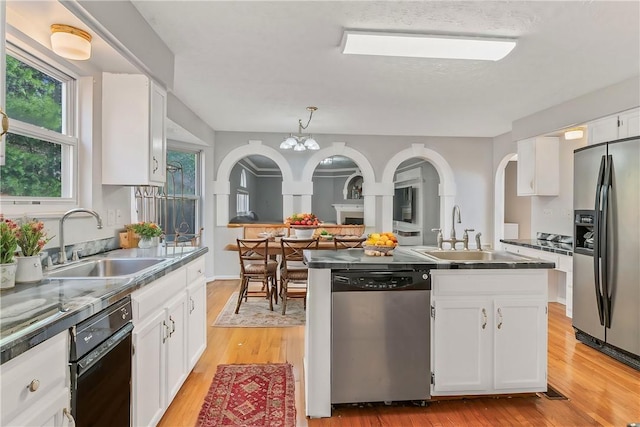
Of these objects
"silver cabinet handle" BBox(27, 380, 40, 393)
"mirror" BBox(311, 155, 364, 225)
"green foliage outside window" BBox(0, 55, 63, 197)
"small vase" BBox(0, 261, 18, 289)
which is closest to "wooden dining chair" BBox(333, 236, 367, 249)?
"green foliage outside window" BBox(0, 55, 63, 197)

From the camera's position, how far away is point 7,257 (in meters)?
1.50

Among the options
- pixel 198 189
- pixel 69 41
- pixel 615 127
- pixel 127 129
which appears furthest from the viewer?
pixel 198 189

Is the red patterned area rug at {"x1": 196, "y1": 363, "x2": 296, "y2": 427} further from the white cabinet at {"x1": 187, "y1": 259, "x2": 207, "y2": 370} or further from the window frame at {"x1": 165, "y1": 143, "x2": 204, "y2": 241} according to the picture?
the window frame at {"x1": 165, "y1": 143, "x2": 204, "y2": 241}

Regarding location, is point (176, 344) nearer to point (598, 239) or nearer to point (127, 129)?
point (127, 129)

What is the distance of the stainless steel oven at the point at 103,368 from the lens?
1.25 m

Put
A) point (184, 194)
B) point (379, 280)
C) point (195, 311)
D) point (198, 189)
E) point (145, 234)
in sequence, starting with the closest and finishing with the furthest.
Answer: point (379, 280)
point (195, 311)
point (145, 234)
point (184, 194)
point (198, 189)

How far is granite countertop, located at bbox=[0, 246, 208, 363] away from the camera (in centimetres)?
100

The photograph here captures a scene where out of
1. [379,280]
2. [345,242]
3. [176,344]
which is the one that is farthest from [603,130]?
[176,344]

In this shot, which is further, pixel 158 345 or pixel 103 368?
pixel 158 345

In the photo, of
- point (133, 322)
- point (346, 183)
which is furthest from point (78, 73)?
→ point (346, 183)

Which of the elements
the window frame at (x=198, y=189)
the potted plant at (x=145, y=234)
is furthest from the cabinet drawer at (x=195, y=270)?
the window frame at (x=198, y=189)

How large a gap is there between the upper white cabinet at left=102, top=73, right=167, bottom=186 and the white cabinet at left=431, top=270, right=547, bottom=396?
2119 mm

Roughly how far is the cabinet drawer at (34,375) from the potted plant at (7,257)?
0.54 metres

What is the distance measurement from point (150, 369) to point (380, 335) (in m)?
1.29
